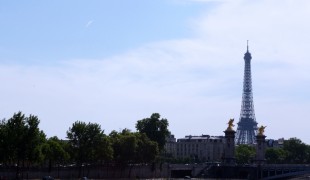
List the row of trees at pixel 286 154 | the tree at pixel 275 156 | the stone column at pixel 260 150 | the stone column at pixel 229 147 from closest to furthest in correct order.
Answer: the stone column at pixel 260 150, the stone column at pixel 229 147, the tree at pixel 275 156, the row of trees at pixel 286 154

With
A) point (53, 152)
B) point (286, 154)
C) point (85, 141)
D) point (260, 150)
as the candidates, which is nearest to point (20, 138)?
point (53, 152)

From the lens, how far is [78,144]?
306 ft

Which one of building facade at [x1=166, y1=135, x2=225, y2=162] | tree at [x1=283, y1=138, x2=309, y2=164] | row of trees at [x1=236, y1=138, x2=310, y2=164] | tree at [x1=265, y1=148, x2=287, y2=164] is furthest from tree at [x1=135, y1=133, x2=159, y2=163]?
building facade at [x1=166, y1=135, x2=225, y2=162]

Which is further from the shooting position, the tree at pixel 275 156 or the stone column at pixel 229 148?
the tree at pixel 275 156

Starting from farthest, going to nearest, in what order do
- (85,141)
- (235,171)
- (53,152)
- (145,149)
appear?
(235,171)
(145,149)
(85,141)
(53,152)

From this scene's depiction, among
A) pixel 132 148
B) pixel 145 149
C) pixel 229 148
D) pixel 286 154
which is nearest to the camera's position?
pixel 132 148

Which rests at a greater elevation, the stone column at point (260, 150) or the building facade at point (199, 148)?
the building facade at point (199, 148)

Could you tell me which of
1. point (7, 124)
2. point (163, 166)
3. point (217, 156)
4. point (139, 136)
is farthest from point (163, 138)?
point (217, 156)

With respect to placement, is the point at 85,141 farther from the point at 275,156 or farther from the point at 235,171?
the point at 275,156

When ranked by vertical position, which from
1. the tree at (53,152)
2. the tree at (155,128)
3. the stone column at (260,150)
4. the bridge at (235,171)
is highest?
the tree at (155,128)

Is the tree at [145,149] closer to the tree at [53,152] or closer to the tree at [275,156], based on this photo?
the tree at [53,152]

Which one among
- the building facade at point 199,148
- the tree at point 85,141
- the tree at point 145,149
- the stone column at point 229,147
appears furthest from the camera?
the building facade at point 199,148

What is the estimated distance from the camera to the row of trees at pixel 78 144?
254 ft

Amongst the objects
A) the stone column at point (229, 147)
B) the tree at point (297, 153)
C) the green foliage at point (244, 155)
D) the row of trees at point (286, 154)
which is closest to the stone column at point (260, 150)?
the stone column at point (229, 147)
